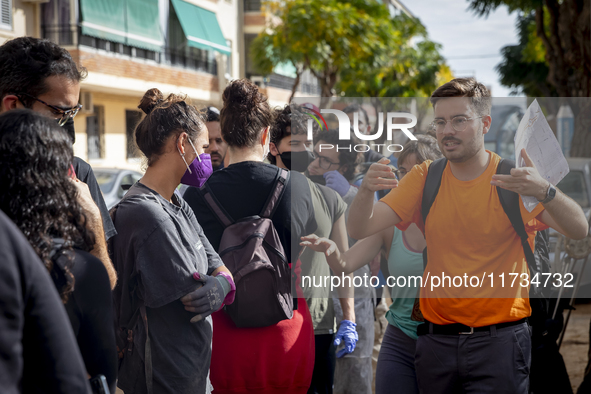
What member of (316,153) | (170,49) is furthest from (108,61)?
(316,153)

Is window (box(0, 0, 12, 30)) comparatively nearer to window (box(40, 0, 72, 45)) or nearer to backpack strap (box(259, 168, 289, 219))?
window (box(40, 0, 72, 45))

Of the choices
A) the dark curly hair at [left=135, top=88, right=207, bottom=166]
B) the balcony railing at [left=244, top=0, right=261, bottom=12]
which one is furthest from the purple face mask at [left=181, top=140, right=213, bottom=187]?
the balcony railing at [left=244, top=0, right=261, bottom=12]

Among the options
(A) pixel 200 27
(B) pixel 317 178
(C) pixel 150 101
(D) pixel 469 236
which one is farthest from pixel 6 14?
(D) pixel 469 236

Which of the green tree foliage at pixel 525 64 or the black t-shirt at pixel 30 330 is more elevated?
the green tree foliage at pixel 525 64

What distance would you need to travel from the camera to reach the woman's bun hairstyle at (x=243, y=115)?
296 cm

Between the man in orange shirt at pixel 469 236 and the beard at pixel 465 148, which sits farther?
the beard at pixel 465 148

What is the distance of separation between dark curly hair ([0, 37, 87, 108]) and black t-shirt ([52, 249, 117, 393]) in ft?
3.05

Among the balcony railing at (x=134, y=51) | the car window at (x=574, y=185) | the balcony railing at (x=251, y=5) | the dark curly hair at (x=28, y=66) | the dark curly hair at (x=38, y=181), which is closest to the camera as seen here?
the dark curly hair at (x=38, y=181)

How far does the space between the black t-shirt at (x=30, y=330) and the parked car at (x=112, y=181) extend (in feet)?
32.6

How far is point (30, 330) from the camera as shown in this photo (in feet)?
4.16

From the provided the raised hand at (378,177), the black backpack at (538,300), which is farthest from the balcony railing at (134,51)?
the black backpack at (538,300)

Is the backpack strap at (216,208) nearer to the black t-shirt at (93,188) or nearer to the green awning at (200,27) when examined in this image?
the black t-shirt at (93,188)

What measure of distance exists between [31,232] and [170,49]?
23904mm

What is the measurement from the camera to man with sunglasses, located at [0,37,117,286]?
2.25m
